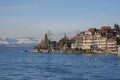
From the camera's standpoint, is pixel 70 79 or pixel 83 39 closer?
pixel 70 79

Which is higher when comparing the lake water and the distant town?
the distant town

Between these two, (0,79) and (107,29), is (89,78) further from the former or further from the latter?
(107,29)

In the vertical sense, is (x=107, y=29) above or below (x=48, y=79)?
above

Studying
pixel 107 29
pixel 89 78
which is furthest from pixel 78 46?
pixel 89 78

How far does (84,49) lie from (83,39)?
22.3 feet

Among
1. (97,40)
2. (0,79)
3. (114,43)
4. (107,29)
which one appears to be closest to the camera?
(0,79)

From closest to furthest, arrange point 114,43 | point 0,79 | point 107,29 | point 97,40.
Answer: point 0,79, point 114,43, point 97,40, point 107,29

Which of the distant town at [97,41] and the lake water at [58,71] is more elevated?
the distant town at [97,41]

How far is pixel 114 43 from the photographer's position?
175 meters

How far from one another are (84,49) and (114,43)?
18128 mm

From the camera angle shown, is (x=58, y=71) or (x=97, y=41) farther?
(x=97, y=41)

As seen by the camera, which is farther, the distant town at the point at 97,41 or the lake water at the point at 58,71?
the distant town at the point at 97,41

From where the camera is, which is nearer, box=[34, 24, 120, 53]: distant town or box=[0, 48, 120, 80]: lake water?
box=[0, 48, 120, 80]: lake water

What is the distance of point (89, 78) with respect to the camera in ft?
165
